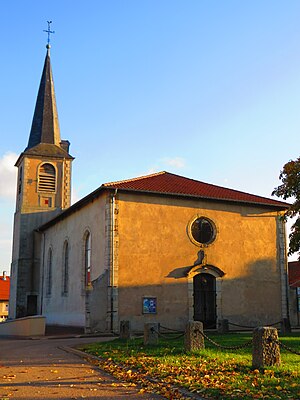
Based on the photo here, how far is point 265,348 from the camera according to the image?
9148 mm

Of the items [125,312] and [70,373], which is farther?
[125,312]

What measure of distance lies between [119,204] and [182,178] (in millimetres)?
5357

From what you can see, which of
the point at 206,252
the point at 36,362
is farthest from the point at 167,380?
the point at 206,252

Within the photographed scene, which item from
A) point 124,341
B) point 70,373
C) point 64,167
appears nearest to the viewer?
point 70,373

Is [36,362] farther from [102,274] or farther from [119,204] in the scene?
[119,204]

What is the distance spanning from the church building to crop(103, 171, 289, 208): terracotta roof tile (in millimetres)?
64

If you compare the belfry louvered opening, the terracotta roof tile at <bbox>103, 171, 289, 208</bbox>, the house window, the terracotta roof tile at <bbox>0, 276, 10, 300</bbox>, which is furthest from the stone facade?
the terracotta roof tile at <bbox>0, 276, 10, 300</bbox>

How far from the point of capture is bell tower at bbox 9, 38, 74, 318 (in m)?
33.1

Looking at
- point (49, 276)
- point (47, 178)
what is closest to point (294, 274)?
point (49, 276)

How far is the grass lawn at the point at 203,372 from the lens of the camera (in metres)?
7.39

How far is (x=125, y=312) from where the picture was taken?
20.7m

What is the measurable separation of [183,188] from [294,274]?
12364 mm

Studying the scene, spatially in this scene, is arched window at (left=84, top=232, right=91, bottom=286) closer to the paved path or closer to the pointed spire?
the paved path

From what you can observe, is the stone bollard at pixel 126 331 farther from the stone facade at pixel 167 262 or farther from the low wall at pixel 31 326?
the low wall at pixel 31 326
